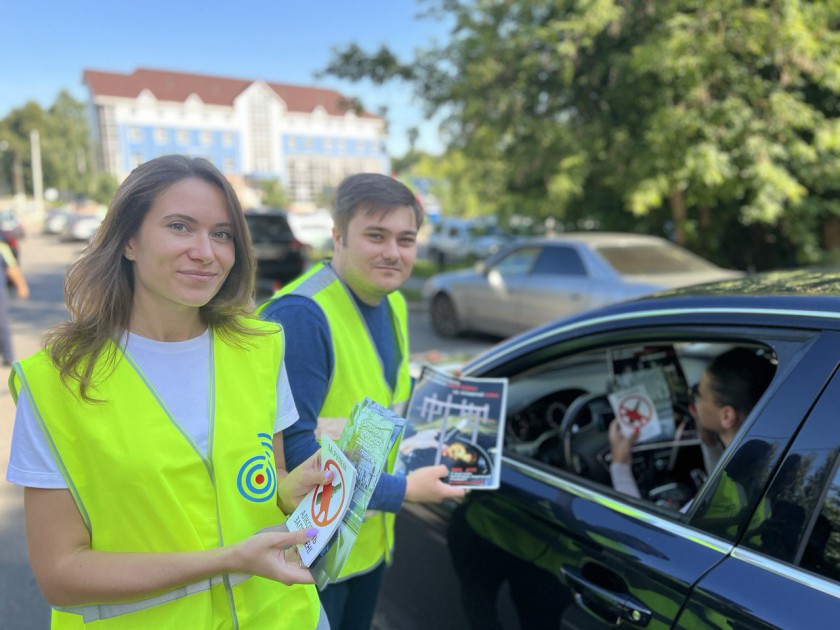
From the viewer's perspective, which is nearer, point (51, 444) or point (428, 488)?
point (51, 444)

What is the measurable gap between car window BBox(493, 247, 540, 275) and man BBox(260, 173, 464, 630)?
6.85 m

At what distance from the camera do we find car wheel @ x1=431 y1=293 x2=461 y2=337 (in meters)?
9.89

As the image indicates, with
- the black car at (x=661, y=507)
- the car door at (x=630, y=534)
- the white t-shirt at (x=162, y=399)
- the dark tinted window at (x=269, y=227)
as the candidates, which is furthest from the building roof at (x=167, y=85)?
the white t-shirt at (x=162, y=399)

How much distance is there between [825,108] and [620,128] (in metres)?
2.96

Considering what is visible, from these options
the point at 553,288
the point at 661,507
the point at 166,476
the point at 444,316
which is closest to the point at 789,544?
the point at 661,507

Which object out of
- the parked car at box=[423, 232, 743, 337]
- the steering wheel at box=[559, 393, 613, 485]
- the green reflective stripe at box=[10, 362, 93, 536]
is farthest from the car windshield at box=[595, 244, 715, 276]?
the green reflective stripe at box=[10, 362, 93, 536]

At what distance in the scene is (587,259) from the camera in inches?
304

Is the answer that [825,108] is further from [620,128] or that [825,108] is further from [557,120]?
[557,120]

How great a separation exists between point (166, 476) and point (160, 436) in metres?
0.07

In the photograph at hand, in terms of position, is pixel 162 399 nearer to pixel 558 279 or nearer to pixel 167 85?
pixel 558 279

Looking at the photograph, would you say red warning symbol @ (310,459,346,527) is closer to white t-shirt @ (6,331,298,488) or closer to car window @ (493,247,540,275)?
white t-shirt @ (6,331,298,488)

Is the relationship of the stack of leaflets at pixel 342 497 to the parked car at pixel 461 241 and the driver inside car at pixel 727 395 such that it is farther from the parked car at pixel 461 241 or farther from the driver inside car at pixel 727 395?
the parked car at pixel 461 241

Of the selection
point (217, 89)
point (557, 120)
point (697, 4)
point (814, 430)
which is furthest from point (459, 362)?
point (217, 89)

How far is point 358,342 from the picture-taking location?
1.81m
